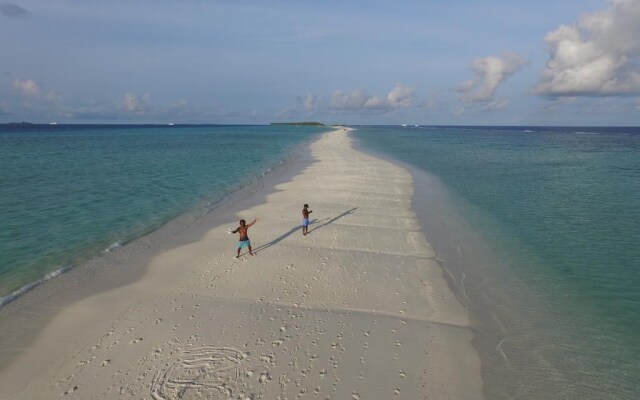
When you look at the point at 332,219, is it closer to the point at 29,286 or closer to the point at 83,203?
the point at 29,286

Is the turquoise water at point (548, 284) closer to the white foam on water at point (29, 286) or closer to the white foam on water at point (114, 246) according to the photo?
the white foam on water at point (29, 286)

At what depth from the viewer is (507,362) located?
925 centimetres

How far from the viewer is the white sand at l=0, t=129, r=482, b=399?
8.12 meters

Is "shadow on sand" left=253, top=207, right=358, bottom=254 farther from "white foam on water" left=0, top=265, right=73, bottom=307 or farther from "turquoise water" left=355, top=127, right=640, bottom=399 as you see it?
"white foam on water" left=0, top=265, right=73, bottom=307

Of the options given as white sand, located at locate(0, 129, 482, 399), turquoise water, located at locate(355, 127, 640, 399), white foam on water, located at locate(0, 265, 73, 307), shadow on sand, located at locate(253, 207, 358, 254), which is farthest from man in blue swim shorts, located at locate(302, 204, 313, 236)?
white foam on water, located at locate(0, 265, 73, 307)

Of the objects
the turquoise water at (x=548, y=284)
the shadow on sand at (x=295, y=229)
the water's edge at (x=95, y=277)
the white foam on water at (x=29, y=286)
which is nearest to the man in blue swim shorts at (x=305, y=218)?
the shadow on sand at (x=295, y=229)

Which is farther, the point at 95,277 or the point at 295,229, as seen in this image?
the point at 295,229

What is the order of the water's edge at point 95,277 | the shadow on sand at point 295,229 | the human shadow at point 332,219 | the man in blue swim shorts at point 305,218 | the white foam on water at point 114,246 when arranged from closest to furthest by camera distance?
the water's edge at point 95,277
the white foam on water at point 114,246
the shadow on sand at point 295,229
the man in blue swim shorts at point 305,218
the human shadow at point 332,219

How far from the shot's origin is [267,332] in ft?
32.7

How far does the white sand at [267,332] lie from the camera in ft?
26.7

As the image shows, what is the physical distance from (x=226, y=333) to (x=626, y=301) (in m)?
12.4

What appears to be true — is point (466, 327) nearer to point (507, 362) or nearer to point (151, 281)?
point (507, 362)

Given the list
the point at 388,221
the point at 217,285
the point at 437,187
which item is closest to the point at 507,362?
the point at 217,285

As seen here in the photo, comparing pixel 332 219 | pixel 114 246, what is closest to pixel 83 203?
pixel 114 246
